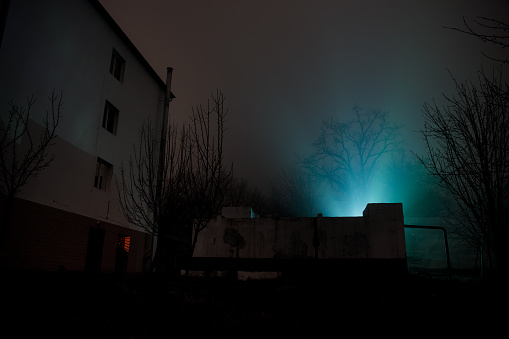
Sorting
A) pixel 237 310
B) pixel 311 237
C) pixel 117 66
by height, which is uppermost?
pixel 117 66

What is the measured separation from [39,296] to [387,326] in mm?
5803

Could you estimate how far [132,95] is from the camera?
17141 millimetres

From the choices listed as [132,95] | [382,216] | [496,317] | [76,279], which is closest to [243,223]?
[382,216]

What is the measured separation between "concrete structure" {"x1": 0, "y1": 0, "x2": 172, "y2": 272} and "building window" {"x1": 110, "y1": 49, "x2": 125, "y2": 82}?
0.16 ft

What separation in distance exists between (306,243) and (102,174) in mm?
9201

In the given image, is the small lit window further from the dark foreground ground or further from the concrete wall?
the dark foreground ground

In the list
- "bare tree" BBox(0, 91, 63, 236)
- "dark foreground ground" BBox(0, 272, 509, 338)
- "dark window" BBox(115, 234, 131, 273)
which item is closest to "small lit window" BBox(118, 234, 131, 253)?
"dark window" BBox(115, 234, 131, 273)

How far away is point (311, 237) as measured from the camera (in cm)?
1082

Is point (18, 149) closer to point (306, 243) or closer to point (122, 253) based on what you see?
point (122, 253)

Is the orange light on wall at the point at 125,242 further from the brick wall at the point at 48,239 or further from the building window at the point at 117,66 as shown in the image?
the building window at the point at 117,66

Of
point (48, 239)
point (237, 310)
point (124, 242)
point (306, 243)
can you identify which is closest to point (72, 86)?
point (48, 239)

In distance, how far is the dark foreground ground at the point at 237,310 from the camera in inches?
194

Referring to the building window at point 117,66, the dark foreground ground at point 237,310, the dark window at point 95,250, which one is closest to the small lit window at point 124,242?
the dark window at point 95,250

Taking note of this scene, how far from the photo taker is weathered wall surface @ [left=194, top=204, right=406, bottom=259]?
33.7ft
